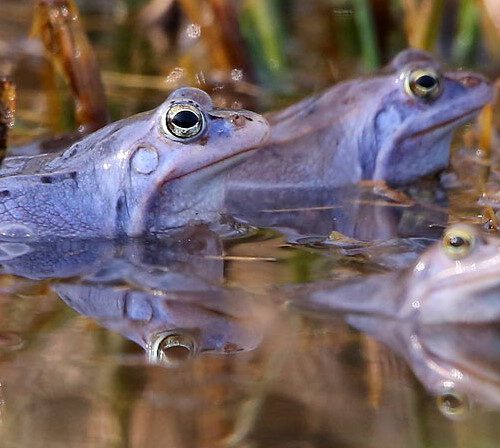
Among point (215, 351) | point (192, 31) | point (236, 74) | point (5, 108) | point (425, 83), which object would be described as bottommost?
point (215, 351)

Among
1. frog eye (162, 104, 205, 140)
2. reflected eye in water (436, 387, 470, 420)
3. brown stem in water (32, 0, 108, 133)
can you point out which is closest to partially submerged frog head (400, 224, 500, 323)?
reflected eye in water (436, 387, 470, 420)

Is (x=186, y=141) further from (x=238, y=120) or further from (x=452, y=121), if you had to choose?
(x=452, y=121)

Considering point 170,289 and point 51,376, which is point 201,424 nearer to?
point 51,376

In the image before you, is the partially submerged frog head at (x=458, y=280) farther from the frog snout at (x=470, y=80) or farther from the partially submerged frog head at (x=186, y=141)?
the frog snout at (x=470, y=80)

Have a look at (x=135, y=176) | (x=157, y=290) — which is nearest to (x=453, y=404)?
(x=157, y=290)

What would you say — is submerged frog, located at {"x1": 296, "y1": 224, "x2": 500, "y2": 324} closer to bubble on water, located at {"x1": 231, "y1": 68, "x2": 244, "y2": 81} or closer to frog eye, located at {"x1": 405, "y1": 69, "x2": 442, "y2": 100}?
frog eye, located at {"x1": 405, "y1": 69, "x2": 442, "y2": 100}

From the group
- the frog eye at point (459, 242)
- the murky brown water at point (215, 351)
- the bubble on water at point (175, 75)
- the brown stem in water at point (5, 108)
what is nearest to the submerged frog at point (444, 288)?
the frog eye at point (459, 242)

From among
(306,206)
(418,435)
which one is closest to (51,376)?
(418,435)
